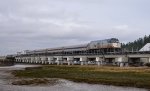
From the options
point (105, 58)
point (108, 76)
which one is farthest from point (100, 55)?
point (108, 76)

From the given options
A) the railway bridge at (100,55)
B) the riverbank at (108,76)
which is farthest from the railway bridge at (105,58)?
the riverbank at (108,76)

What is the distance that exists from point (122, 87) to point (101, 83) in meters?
5.48

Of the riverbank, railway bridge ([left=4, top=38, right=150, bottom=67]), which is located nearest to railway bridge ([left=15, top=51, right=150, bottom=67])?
railway bridge ([left=4, top=38, right=150, bottom=67])

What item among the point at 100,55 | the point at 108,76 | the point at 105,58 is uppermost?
the point at 100,55

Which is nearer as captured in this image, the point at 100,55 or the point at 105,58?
the point at 100,55

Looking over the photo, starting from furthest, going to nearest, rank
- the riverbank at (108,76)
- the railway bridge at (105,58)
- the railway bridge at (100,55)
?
the railway bridge at (100,55)
the railway bridge at (105,58)
the riverbank at (108,76)

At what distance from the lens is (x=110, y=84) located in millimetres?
44094

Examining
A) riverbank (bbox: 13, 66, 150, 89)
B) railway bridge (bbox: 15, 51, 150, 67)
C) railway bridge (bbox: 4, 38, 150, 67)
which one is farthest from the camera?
railway bridge (bbox: 4, 38, 150, 67)

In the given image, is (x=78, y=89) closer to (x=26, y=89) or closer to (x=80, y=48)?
(x=26, y=89)

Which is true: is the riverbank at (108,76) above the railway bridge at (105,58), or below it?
below

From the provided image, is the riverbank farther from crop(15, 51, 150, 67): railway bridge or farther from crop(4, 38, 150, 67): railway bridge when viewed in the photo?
crop(4, 38, 150, 67): railway bridge

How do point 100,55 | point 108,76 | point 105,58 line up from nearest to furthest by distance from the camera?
point 108,76
point 100,55
point 105,58

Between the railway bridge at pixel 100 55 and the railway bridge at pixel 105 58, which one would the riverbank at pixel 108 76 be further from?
the railway bridge at pixel 100 55

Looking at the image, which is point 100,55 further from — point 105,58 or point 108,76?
point 108,76
